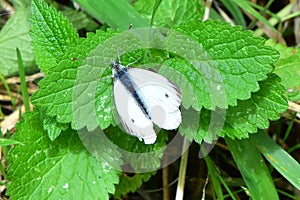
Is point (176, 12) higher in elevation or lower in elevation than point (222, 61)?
higher

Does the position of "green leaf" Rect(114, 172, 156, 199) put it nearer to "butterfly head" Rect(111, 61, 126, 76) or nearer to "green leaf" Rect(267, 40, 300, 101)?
"butterfly head" Rect(111, 61, 126, 76)

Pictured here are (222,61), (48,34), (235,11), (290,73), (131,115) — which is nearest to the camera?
(131,115)

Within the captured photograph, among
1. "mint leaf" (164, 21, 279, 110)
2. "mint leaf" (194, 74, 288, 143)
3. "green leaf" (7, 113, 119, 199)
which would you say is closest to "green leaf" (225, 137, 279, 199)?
"mint leaf" (194, 74, 288, 143)

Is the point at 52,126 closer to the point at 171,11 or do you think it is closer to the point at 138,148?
the point at 138,148

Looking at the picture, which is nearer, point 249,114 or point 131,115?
point 131,115

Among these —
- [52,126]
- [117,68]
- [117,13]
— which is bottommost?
[52,126]

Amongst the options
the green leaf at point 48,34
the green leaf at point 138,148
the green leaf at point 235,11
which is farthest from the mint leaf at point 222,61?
the green leaf at point 235,11

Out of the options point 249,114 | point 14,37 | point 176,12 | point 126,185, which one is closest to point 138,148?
point 126,185
